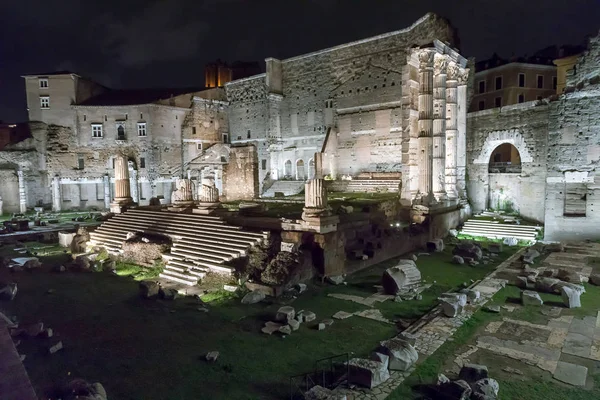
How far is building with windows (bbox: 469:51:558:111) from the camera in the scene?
1237 inches

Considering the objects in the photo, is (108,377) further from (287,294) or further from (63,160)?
(63,160)

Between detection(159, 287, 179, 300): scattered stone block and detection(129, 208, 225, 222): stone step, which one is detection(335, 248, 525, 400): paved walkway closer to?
detection(159, 287, 179, 300): scattered stone block

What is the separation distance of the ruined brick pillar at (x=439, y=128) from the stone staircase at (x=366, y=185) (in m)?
5.46

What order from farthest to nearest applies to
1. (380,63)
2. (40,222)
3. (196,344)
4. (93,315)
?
(380,63), (40,222), (93,315), (196,344)

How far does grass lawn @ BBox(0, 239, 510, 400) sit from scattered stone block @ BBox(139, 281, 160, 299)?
257 mm

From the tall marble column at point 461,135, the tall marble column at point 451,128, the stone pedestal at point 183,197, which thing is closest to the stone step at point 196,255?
the stone pedestal at point 183,197

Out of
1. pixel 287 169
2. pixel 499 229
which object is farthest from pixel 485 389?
pixel 287 169

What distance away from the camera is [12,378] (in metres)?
4.55

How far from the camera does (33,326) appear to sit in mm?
7672

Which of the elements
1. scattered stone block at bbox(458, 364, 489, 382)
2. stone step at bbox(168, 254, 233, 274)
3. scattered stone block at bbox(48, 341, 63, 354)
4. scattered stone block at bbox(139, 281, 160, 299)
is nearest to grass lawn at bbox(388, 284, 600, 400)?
scattered stone block at bbox(458, 364, 489, 382)

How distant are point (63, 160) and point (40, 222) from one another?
1270 centimetres

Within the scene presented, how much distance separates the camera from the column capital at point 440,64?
61.9 ft

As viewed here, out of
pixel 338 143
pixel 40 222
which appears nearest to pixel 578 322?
pixel 338 143

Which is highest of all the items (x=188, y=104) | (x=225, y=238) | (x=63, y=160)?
(x=188, y=104)
